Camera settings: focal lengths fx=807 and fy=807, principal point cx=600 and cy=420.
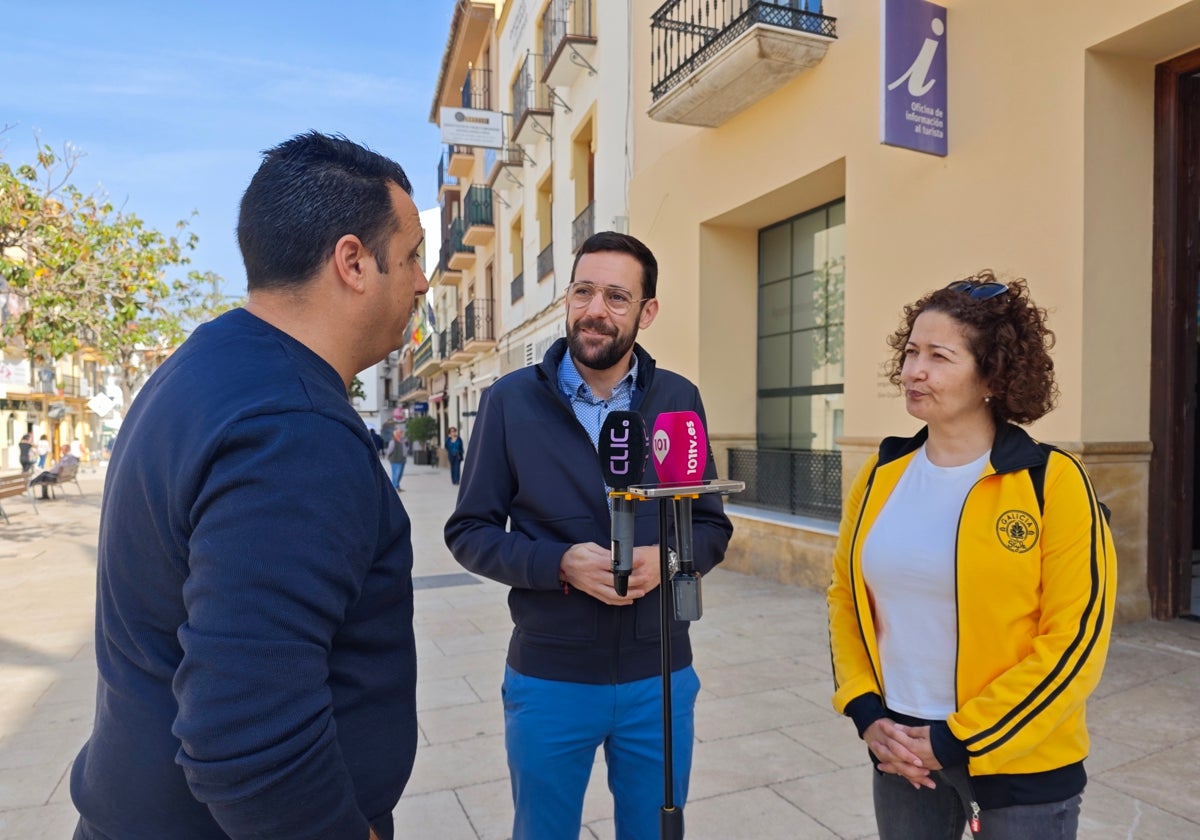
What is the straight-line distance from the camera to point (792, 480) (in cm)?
800

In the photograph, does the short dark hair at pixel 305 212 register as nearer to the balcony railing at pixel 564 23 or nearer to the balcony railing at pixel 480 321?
the balcony railing at pixel 564 23

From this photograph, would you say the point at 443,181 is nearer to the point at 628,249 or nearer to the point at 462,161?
the point at 462,161

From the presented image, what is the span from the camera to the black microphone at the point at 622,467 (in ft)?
4.65

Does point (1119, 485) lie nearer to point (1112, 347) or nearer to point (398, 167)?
point (1112, 347)

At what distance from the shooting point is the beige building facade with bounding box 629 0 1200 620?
Result: 5070mm

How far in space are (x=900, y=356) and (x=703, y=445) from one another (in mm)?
1095

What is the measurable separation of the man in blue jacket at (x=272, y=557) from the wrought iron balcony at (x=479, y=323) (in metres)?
21.0

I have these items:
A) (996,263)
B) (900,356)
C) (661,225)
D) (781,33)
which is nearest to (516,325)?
(661,225)

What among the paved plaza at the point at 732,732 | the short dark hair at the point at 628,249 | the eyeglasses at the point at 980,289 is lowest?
the paved plaza at the point at 732,732

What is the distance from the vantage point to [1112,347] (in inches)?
201

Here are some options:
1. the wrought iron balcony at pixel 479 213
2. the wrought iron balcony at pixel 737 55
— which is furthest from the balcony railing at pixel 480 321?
the wrought iron balcony at pixel 737 55

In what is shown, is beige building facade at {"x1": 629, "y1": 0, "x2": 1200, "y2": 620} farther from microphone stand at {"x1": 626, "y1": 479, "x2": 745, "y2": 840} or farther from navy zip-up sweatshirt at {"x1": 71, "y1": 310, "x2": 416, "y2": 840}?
navy zip-up sweatshirt at {"x1": 71, "y1": 310, "x2": 416, "y2": 840}

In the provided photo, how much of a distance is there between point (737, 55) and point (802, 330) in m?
2.90

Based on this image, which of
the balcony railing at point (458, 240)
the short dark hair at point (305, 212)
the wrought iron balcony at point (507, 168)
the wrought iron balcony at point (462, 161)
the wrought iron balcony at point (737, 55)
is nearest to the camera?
the short dark hair at point (305, 212)
